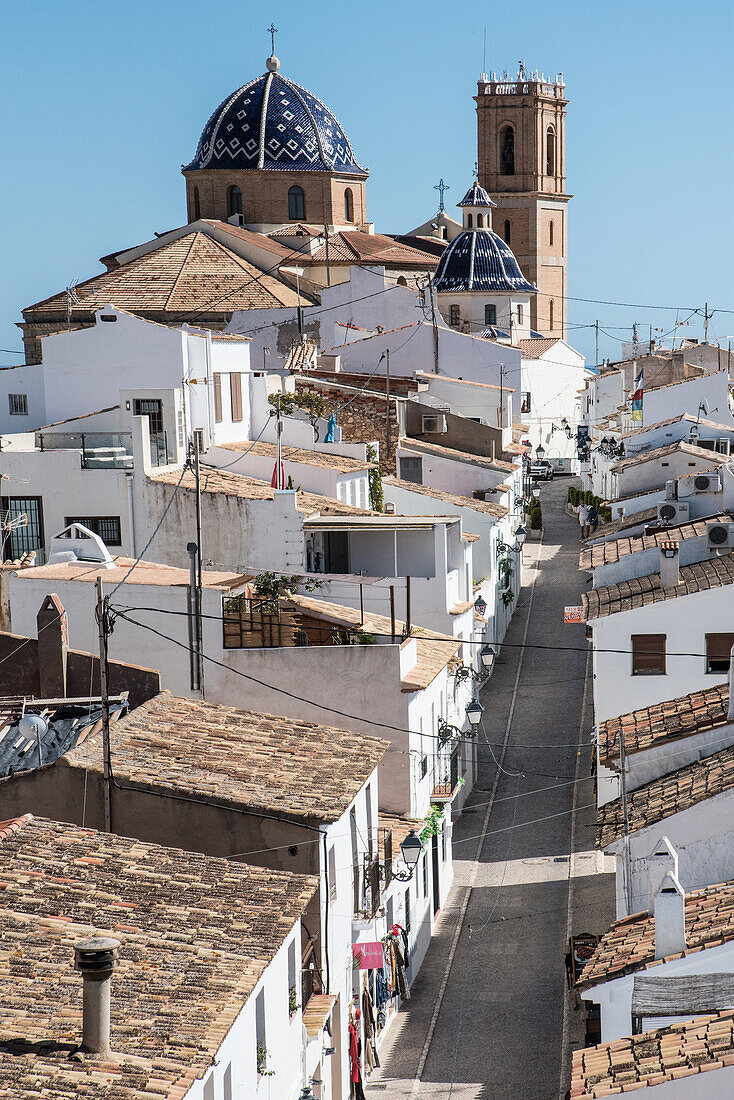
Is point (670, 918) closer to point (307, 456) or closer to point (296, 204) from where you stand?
point (307, 456)

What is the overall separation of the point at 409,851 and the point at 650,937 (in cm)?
512

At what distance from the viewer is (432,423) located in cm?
4216

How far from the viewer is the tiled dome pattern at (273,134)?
66438mm

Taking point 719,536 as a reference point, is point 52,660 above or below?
below

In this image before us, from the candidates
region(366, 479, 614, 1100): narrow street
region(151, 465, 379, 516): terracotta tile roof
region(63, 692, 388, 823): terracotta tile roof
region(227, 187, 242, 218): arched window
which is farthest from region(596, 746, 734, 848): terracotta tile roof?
region(227, 187, 242, 218): arched window

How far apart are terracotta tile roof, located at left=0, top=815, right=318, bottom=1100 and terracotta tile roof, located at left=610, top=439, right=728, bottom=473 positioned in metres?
22.1

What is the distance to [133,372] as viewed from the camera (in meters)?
32.3

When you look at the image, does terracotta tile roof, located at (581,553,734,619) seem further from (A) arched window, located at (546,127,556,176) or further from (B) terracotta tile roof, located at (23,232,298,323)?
(A) arched window, located at (546,127,556,176)

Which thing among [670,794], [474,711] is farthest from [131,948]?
[474,711]

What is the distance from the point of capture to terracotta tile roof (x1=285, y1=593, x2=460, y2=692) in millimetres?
22625

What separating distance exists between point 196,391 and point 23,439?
3.79m

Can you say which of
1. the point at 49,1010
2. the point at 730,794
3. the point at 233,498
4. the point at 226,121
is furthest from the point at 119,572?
the point at 226,121

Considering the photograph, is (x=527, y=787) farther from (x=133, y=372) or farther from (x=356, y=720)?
(x=133, y=372)

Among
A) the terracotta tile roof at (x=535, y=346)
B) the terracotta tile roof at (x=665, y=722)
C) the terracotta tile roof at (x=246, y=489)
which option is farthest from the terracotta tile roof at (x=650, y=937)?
the terracotta tile roof at (x=535, y=346)
